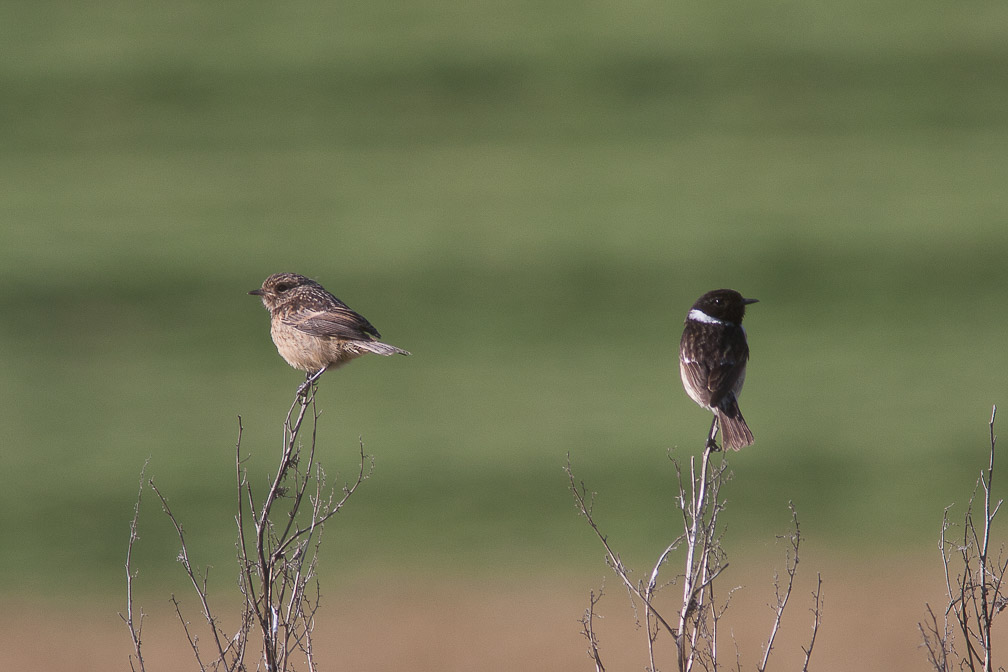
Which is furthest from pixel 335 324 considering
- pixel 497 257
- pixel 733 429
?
pixel 497 257

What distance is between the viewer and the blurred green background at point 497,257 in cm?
1830

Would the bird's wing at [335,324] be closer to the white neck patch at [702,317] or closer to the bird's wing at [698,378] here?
the bird's wing at [698,378]

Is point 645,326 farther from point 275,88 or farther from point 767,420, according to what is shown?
point 275,88

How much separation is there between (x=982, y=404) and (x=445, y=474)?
27.4 feet

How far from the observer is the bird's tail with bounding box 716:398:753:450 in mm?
7148

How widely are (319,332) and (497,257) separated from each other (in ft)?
51.2

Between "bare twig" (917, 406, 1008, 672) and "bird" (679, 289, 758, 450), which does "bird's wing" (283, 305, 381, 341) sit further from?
"bare twig" (917, 406, 1008, 672)

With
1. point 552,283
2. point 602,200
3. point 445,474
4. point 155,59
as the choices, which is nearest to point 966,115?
point 602,200

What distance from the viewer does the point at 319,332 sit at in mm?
7699

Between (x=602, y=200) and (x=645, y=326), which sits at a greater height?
(x=602, y=200)

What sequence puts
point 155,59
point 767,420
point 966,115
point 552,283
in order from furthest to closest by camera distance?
1. point 155,59
2. point 966,115
3. point 552,283
4. point 767,420

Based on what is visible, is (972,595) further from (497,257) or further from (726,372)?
(497,257)

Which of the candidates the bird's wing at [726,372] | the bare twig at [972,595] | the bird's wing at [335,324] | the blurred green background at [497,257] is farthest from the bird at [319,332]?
the blurred green background at [497,257]

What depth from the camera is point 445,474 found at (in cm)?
1884
